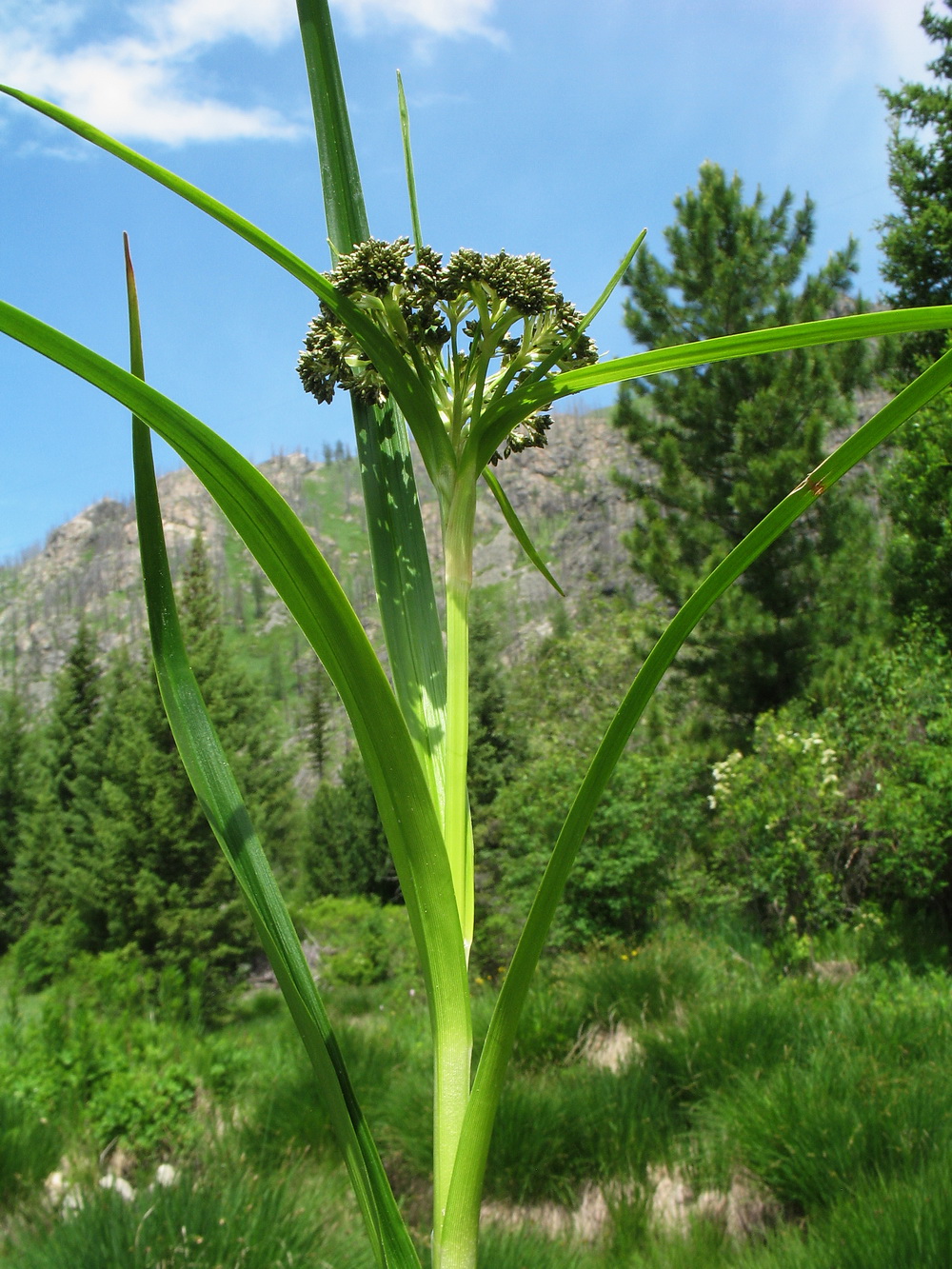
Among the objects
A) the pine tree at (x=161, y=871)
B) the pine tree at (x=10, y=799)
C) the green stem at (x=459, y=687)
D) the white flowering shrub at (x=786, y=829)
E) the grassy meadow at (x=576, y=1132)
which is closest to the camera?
the green stem at (x=459, y=687)

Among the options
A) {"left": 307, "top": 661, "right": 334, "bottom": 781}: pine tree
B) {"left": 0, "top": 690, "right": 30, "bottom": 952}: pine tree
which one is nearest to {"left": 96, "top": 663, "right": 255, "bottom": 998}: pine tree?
{"left": 0, "top": 690, "right": 30, "bottom": 952}: pine tree

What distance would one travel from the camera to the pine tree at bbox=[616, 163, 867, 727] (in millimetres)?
12266

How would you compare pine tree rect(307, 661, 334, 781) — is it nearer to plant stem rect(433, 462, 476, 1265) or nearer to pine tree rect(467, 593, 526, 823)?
pine tree rect(467, 593, 526, 823)

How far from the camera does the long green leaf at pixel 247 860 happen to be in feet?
1.72

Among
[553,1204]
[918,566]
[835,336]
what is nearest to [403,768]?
[835,336]

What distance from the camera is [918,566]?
1006 centimetres

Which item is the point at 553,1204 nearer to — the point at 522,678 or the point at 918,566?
the point at 918,566

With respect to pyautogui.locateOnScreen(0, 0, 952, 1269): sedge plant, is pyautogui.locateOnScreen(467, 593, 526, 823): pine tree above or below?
below

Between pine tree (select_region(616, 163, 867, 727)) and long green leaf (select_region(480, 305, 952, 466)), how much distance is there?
39.1 ft

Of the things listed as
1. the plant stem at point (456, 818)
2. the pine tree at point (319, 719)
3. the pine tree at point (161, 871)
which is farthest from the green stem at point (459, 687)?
the pine tree at point (319, 719)

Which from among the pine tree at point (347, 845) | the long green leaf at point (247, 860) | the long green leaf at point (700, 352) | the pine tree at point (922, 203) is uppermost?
the pine tree at point (922, 203)

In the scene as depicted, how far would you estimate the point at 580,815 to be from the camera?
53cm

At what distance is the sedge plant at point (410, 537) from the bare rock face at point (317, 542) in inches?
2248

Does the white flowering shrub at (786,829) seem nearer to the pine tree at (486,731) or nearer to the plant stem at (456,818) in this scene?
the pine tree at (486,731)
